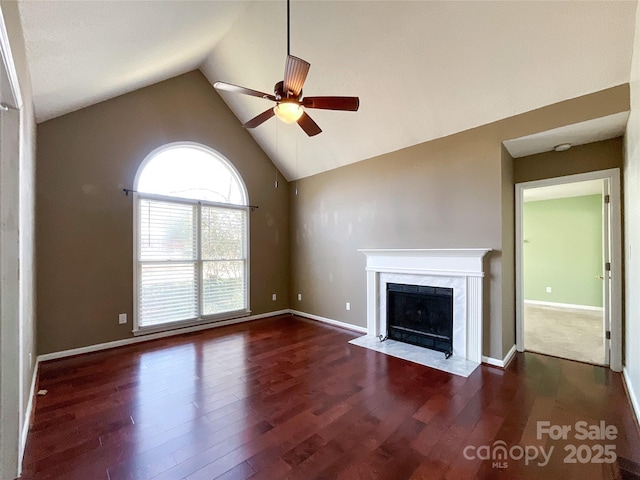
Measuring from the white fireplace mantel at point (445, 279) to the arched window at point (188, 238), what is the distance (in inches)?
96.1

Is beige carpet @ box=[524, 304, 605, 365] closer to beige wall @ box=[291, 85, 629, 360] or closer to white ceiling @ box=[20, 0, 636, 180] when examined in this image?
beige wall @ box=[291, 85, 629, 360]

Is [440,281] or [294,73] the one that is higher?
[294,73]

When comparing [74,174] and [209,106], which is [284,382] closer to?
[74,174]

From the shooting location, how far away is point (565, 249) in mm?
6410

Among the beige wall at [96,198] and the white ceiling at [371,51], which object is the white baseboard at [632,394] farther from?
the beige wall at [96,198]

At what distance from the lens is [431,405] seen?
7.85 ft

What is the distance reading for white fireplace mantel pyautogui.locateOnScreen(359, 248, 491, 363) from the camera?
130 inches

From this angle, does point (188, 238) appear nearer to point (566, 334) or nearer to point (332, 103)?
point (332, 103)

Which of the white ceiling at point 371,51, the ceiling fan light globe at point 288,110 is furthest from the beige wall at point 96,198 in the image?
the ceiling fan light globe at point 288,110

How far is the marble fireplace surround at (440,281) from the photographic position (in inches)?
130

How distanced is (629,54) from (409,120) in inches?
75.6

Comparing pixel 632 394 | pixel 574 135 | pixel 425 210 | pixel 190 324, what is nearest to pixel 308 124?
pixel 425 210

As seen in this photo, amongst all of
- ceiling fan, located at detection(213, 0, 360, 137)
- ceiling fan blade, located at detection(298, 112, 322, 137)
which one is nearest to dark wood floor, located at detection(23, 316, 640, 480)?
ceiling fan, located at detection(213, 0, 360, 137)

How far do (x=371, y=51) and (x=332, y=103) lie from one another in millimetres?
1223
